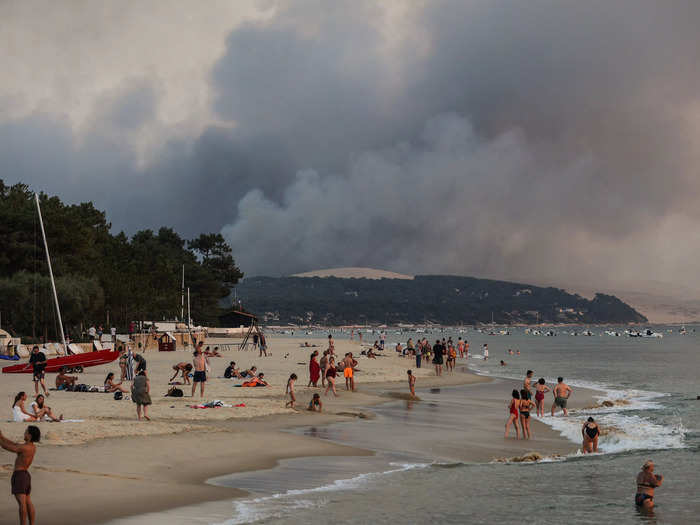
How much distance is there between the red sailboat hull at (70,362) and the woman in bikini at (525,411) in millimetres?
25361

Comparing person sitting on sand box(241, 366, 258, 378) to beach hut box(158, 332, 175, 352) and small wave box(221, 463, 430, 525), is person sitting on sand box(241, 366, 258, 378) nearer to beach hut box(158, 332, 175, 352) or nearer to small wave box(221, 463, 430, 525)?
small wave box(221, 463, 430, 525)

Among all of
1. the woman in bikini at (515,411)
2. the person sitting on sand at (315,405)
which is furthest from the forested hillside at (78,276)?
the woman in bikini at (515,411)

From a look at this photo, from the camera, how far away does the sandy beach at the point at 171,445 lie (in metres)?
14.7

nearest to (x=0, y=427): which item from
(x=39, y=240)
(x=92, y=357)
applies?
(x=92, y=357)

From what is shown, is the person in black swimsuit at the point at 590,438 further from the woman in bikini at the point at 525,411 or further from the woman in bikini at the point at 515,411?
the woman in bikini at the point at 515,411

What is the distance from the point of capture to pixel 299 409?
29.7 m

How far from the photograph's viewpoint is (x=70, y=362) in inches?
1719

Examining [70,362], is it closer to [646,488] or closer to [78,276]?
[646,488]

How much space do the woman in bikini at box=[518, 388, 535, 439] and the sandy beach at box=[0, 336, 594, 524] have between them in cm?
56

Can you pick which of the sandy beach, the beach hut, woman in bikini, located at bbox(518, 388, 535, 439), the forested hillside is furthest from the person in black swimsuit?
the beach hut

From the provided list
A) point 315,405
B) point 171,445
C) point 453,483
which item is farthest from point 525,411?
point 171,445

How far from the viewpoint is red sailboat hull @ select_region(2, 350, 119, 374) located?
137 feet

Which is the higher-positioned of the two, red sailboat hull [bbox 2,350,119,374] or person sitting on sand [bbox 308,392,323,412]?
red sailboat hull [bbox 2,350,119,374]

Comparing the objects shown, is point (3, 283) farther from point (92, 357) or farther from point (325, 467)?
point (325, 467)
